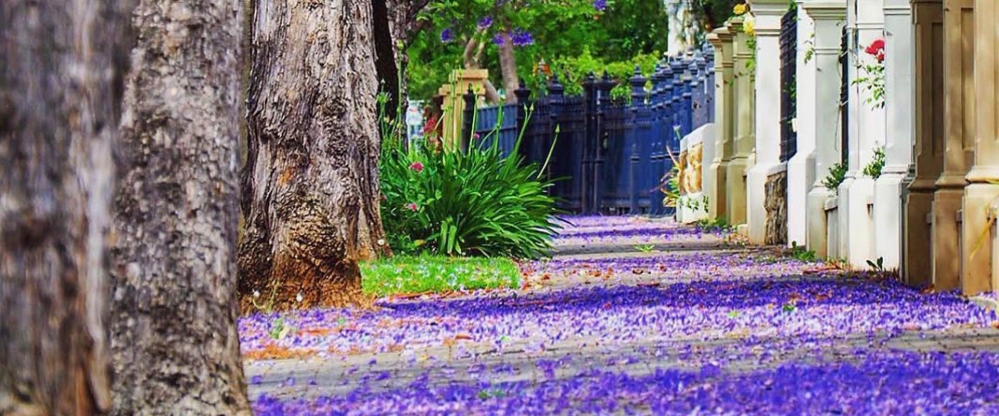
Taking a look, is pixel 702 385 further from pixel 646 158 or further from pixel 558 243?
pixel 646 158

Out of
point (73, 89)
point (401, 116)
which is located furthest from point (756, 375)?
point (401, 116)

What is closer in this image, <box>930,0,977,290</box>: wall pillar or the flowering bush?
<box>930,0,977,290</box>: wall pillar

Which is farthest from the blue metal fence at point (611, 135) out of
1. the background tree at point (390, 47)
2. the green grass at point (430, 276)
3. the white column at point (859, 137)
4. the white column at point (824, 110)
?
the green grass at point (430, 276)

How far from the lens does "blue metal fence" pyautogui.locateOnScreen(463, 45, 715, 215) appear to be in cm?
2994

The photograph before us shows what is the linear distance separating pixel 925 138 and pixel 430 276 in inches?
135

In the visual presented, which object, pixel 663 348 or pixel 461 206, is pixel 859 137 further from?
pixel 663 348

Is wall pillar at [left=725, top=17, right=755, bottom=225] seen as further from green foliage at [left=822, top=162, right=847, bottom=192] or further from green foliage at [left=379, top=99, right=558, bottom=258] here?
green foliage at [left=822, top=162, right=847, bottom=192]

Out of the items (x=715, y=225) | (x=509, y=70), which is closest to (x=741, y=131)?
(x=715, y=225)

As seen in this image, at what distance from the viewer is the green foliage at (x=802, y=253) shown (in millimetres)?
16075

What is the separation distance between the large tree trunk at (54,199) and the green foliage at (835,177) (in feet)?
40.2

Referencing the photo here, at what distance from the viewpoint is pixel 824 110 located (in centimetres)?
1639

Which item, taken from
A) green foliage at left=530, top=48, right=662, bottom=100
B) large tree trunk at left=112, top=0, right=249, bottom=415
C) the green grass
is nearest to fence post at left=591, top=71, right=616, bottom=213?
green foliage at left=530, top=48, right=662, bottom=100

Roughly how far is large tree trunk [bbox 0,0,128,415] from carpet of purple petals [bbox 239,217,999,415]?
2.59m

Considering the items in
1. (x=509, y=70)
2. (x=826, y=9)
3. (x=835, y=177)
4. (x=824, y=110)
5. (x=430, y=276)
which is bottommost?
(x=430, y=276)
